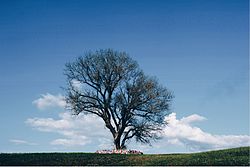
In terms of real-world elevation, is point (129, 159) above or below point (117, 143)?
below

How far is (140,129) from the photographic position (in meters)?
49.8

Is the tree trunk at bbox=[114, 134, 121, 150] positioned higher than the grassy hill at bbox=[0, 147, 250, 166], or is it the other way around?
the tree trunk at bbox=[114, 134, 121, 150]

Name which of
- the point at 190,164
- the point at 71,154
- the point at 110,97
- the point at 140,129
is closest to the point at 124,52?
the point at 110,97

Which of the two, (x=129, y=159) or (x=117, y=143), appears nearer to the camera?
(x=129, y=159)

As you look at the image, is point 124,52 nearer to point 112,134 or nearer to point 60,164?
point 112,134

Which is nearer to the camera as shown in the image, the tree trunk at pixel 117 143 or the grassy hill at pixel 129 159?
the grassy hill at pixel 129 159

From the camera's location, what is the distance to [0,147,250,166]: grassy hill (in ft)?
96.3

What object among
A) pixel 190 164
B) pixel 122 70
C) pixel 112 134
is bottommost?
pixel 190 164

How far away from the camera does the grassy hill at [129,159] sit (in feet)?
96.3

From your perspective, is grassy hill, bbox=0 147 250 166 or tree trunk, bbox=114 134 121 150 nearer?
grassy hill, bbox=0 147 250 166

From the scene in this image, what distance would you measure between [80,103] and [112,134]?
504 cm

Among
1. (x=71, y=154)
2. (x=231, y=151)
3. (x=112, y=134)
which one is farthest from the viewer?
(x=112, y=134)

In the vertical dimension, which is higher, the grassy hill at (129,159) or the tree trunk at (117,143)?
the tree trunk at (117,143)

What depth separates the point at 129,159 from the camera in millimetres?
33344
